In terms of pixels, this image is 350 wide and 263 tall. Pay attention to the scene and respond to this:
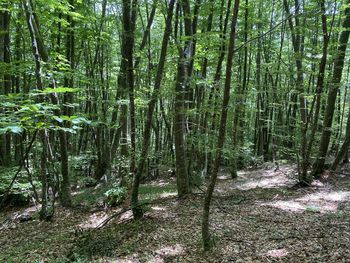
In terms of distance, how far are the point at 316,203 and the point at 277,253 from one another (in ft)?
12.1

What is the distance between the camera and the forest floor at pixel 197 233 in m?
5.15

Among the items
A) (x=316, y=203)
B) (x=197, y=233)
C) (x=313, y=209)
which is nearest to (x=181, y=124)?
(x=197, y=233)

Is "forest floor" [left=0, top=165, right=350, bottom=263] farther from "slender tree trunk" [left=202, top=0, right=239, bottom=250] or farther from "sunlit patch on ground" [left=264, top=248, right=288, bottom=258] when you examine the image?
"slender tree trunk" [left=202, top=0, right=239, bottom=250]

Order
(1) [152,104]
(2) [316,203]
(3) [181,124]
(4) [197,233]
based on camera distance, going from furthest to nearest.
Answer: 1. (3) [181,124]
2. (2) [316,203]
3. (1) [152,104]
4. (4) [197,233]

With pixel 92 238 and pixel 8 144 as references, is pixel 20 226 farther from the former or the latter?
pixel 8 144

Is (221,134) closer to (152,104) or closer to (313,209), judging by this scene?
(152,104)

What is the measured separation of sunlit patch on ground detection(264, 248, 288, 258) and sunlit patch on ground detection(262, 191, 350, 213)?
100 inches

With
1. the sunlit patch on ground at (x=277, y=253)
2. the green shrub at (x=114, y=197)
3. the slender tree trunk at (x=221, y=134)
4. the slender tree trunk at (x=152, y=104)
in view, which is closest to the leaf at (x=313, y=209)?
the sunlit patch on ground at (x=277, y=253)

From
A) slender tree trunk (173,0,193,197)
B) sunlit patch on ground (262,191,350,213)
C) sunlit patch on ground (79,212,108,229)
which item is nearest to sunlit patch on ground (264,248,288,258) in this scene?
sunlit patch on ground (262,191,350,213)

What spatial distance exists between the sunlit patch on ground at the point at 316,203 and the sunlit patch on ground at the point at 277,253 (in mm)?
2545

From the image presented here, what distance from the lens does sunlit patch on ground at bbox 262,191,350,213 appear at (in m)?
7.41

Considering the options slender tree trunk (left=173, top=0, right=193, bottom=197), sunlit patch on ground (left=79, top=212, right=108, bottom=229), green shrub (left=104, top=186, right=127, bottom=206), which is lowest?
sunlit patch on ground (left=79, top=212, right=108, bottom=229)

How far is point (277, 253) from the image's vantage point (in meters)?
4.95

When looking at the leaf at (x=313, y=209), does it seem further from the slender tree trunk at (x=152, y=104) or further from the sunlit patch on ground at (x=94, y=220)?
the sunlit patch on ground at (x=94, y=220)
